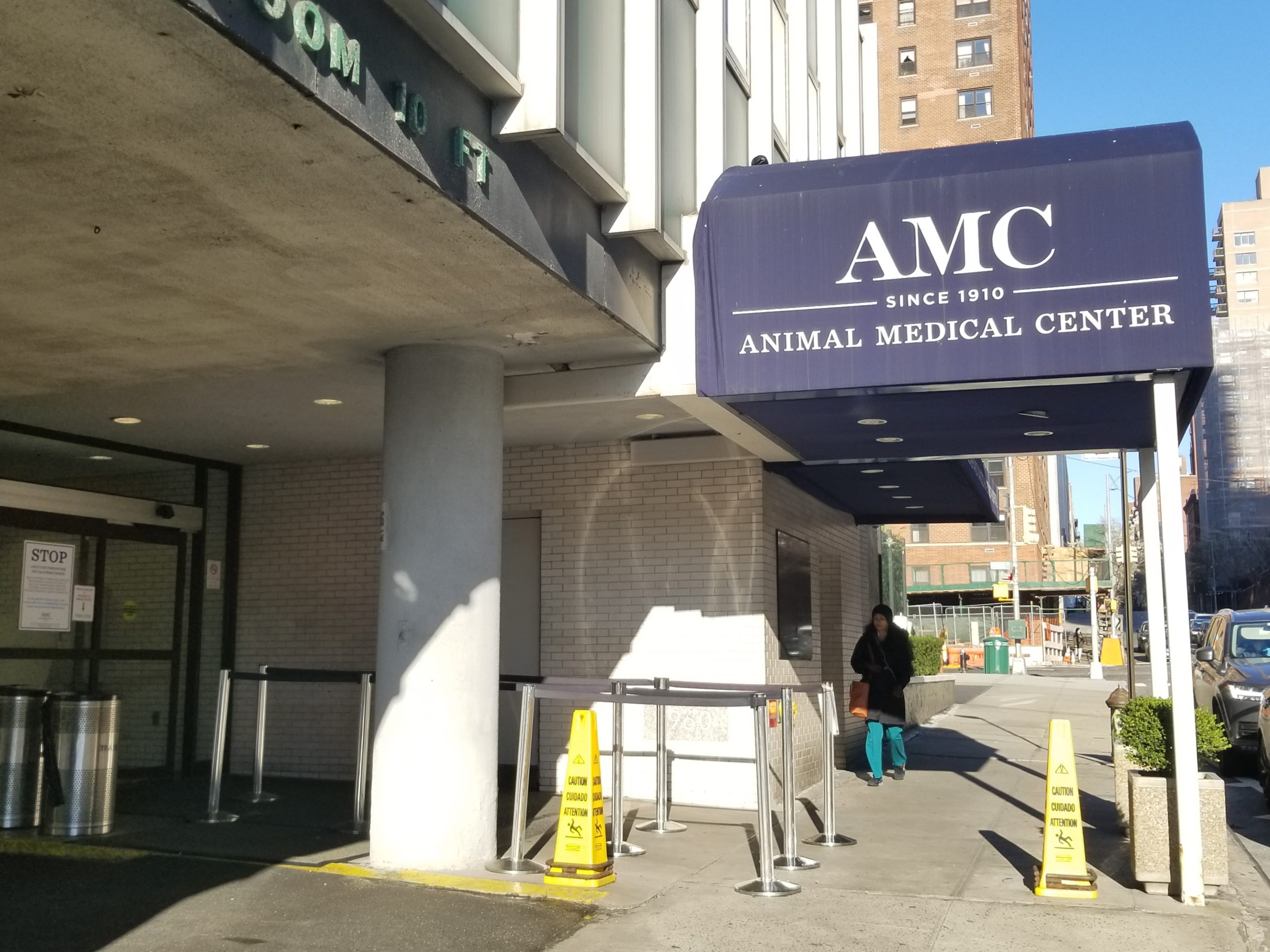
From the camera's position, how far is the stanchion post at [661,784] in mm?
9547

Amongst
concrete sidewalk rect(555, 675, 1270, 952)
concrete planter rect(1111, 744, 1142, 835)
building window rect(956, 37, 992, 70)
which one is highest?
building window rect(956, 37, 992, 70)

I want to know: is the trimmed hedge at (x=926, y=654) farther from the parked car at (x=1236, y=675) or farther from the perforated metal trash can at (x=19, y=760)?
the perforated metal trash can at (x=19, y=760)

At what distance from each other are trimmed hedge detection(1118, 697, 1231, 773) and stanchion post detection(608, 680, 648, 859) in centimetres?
331

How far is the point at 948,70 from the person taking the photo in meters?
61.3

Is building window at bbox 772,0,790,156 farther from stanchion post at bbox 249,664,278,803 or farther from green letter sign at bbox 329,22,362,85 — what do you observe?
green letter sign at bbox 329,22,362,85

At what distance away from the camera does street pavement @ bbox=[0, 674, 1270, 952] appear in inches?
248

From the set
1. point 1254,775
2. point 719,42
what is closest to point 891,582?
point 1254,775

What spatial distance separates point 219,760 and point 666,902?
4.27 m

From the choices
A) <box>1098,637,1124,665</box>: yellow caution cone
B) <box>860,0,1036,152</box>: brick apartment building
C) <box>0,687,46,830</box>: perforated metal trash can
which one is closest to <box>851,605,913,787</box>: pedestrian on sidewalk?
<box>0,687,46,830</box>: perforated metal trash can

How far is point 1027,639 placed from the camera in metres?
56.1

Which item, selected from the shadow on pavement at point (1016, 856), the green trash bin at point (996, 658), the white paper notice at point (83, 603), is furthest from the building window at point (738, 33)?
the green trash bin at point (996, 658)

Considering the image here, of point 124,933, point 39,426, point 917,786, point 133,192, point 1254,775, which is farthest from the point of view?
point 1254,775

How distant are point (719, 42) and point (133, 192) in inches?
211

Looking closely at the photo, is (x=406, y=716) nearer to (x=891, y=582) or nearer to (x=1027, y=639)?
(x=891, y=582)
